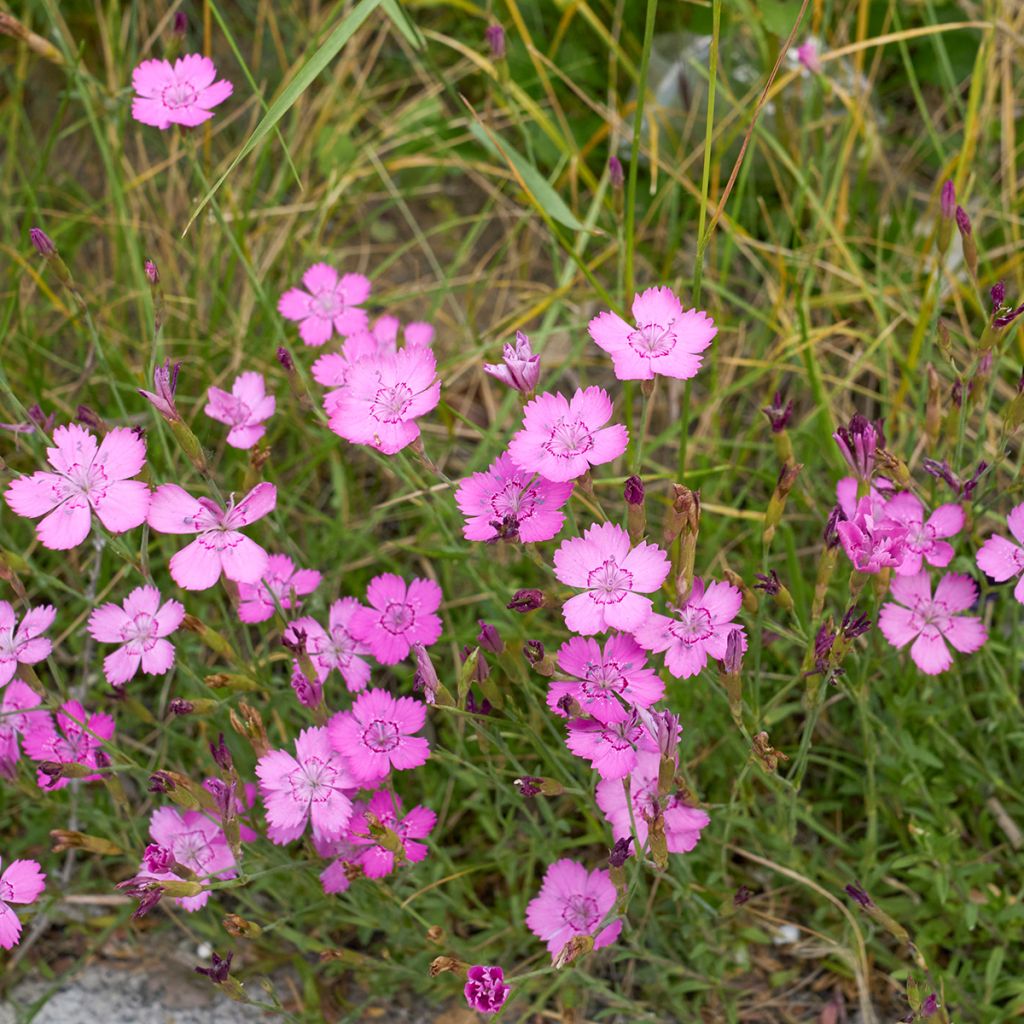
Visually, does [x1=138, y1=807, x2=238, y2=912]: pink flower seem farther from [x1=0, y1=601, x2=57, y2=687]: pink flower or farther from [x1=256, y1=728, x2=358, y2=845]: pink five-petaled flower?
[x1=0, y1=601, x2=57, y2=687]: pink flower

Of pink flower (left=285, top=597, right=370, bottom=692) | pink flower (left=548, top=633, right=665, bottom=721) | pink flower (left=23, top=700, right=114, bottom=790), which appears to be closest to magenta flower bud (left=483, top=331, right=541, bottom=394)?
pink flower (left=548, top=633, right=665, bottom=721)

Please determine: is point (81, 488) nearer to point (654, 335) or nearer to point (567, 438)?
point (567, 438)

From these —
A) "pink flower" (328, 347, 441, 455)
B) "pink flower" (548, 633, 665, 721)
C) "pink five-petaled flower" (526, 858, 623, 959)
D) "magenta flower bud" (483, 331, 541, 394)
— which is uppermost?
"magenta flower bud" (483, 331, 541, 394)

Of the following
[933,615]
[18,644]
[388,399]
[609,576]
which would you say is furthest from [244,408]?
[933,615]

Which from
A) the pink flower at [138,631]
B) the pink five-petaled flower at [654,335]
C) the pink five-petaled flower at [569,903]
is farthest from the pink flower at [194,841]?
the pink five-petaled flower at [654,335]

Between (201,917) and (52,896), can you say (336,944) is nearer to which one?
(201,917)

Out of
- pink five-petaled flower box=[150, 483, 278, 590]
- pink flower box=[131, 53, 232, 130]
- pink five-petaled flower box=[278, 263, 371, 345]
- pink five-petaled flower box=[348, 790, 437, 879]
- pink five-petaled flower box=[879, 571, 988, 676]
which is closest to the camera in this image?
pink five-petaled flower box=[150, 483, 278, 590]

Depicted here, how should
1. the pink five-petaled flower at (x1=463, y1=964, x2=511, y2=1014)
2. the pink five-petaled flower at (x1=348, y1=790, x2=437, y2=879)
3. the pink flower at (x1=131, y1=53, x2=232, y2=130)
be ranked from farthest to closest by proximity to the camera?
1. the pink flower at (x1=131, y1=53, x2=232, y2=130)
2. the pink five-petaled flower at (x1=348, y1=790, x2=437, y2=879)
3. the pink five-petaled flower at (x1=463, y1=964, x2=511, y2=1014)
